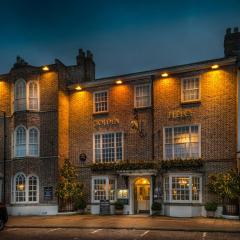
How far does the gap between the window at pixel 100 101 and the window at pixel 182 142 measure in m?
4.92

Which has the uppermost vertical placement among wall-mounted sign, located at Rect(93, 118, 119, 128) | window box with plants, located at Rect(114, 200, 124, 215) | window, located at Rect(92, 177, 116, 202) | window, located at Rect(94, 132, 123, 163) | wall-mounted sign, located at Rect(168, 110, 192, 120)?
wall-mounted sign, located at Rect(168, 110, 192, 120)

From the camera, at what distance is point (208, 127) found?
2717 cm

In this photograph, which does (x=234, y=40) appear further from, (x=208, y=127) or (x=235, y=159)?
(x=235, y=159)

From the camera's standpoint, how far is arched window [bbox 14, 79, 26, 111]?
31358mm

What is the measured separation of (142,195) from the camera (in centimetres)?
2919

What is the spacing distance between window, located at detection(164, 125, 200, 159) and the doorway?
246 centimetres

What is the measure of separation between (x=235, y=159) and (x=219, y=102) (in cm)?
361

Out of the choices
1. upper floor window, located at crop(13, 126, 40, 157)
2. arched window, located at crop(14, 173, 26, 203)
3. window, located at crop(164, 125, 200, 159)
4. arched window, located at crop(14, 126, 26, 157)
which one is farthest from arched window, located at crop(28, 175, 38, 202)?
window, located at crop(164, 125, 200, 159)

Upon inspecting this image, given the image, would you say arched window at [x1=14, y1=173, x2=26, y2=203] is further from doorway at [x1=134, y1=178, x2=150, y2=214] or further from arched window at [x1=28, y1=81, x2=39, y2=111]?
doorway at [x1=134, y1=178, x2=150, y2=214]

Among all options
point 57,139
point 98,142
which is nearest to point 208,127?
point 98,142

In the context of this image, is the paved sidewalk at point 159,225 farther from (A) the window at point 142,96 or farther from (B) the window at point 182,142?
(A) the window at point 142,96

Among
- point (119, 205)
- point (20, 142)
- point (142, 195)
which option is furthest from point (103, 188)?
point (20, 142)

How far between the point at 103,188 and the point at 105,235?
36.2 ft

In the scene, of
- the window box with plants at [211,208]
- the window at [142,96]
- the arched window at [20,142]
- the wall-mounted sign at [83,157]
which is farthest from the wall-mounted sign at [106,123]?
the window box with plants at [211,208]
